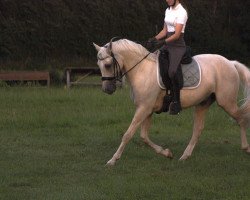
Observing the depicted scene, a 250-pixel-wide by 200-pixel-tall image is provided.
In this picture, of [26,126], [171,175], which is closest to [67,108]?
[26,126]

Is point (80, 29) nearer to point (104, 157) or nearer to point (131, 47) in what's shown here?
point (104, 157)

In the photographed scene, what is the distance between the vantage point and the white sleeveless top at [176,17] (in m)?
10.1

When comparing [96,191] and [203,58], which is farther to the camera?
[203,58]

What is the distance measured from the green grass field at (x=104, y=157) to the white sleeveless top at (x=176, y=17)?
82.5 inches

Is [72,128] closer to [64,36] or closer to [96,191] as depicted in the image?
[96,191]

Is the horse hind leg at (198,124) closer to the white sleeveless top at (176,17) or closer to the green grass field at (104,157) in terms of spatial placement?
the green grass field at (104,157)

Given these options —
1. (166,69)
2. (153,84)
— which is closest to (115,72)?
(153,84)

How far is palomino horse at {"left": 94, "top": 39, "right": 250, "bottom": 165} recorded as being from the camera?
9930mm

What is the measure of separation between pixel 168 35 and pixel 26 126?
4.54m

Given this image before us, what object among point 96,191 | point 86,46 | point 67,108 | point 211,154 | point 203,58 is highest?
point 203,58

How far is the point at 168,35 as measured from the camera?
10516 millimetres

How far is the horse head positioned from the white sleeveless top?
1034mm

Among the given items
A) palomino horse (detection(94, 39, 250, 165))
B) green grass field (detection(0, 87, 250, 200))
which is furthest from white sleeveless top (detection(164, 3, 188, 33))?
green grass field (detection(0, 87, 250, 200))

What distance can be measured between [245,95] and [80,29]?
21.8m
